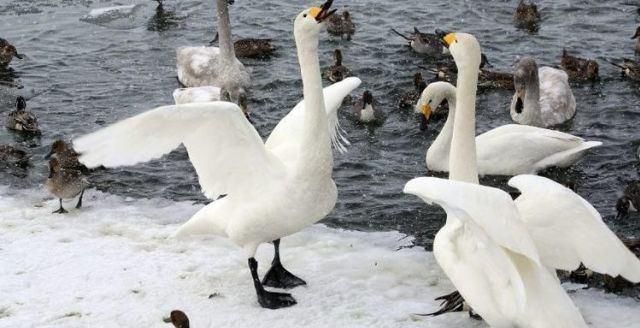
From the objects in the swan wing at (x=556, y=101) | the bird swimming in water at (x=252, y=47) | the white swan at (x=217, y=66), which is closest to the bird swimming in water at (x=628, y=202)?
the swan wing at (x=556, y=101)

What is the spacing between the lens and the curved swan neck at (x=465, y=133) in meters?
7.06

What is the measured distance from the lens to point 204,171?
7336 millimetres

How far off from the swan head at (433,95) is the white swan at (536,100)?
1.12m

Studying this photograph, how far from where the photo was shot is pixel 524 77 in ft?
39.7

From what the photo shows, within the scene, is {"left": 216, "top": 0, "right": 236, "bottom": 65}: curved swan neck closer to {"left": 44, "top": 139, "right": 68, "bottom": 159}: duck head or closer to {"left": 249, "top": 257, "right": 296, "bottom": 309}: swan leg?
{"left": 44, "top": 139, "right": 68, "bottom": 159}: duck head

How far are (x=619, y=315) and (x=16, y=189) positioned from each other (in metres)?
6.23

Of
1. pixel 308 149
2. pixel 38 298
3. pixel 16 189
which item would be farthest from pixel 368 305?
pixel 16 189

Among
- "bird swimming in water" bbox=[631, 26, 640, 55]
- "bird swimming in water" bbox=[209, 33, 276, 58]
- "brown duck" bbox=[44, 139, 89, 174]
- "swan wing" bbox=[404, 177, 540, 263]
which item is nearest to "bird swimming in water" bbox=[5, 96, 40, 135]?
"brown duck" bbox=[44, 139, 89, 174]

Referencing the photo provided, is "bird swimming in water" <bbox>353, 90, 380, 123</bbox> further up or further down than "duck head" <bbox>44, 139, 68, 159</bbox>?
further down

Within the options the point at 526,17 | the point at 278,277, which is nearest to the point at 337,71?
the point at 526,17

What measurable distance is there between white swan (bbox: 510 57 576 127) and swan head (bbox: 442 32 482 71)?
5.08 meters

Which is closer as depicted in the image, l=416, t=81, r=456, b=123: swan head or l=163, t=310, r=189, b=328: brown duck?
l=163, t=310, r=189, b=328: brown duck

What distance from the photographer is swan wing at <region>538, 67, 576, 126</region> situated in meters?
12.2

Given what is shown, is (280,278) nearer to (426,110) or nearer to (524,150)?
(524,150)
